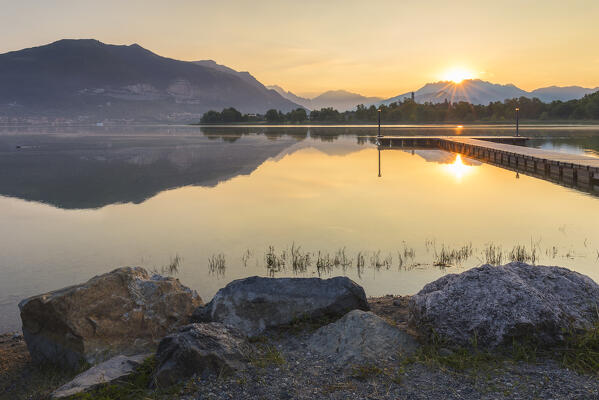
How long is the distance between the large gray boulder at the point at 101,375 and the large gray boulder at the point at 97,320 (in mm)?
1118

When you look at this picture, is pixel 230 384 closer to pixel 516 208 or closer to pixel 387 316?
pixel 387 316

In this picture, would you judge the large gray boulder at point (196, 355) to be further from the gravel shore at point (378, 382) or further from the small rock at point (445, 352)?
the small rock at point (445, 352)

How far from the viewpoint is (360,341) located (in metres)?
6.74

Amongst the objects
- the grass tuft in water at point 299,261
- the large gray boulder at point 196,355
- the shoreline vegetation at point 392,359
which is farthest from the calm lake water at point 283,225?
the large gray boulder at point 196,355

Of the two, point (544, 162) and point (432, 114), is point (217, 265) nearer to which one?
point (544, 162)

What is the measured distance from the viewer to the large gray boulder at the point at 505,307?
6.54 m

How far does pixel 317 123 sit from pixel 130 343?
169 meters

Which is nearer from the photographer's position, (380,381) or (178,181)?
(380,381)

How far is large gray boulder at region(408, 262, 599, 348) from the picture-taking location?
654cm

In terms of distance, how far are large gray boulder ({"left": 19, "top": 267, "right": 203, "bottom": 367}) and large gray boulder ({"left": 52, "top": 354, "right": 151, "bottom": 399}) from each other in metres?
1.12

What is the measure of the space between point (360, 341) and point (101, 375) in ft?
11.2

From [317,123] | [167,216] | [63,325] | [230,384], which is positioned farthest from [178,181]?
[317,123]

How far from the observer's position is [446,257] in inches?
519

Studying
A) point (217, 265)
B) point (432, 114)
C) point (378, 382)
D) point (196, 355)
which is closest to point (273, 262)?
point (217, 265)
